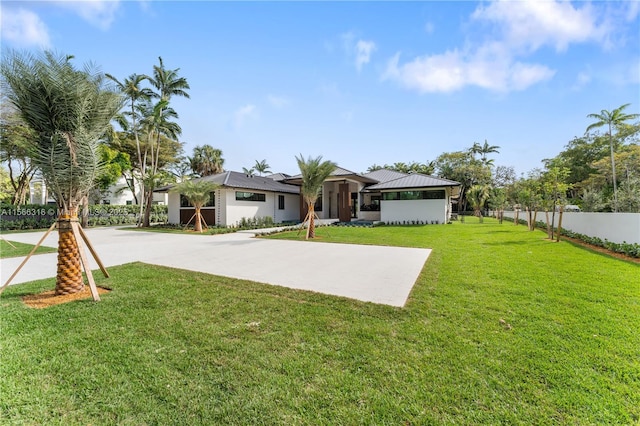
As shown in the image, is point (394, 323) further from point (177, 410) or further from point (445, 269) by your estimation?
point (445, 269)

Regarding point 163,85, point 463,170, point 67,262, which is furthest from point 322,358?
point 463,170

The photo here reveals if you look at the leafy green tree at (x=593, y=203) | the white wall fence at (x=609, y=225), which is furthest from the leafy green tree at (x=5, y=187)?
the leafy green tree at (x=593, y=203)

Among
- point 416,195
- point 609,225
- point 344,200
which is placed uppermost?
A: point 416,195

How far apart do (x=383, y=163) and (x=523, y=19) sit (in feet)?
157

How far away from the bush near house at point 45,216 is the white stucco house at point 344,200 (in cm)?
766

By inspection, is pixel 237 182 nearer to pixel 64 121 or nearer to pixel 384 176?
pixel 384 176

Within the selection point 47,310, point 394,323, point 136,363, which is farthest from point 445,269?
point 47,310

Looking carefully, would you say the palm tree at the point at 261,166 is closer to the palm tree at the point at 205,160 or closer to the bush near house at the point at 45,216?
the palm tree at the point at 205,160

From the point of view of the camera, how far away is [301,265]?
715cm

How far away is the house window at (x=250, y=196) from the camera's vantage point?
19.6m

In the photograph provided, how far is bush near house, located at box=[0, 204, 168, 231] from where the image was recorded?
64.8ft

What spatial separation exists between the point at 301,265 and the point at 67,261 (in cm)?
471

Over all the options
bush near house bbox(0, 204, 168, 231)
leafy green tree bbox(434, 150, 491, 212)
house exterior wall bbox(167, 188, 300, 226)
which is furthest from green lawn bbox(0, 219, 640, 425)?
leafy green tree bbox(434, 150, 491, 212)

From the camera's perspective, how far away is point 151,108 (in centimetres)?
2125
